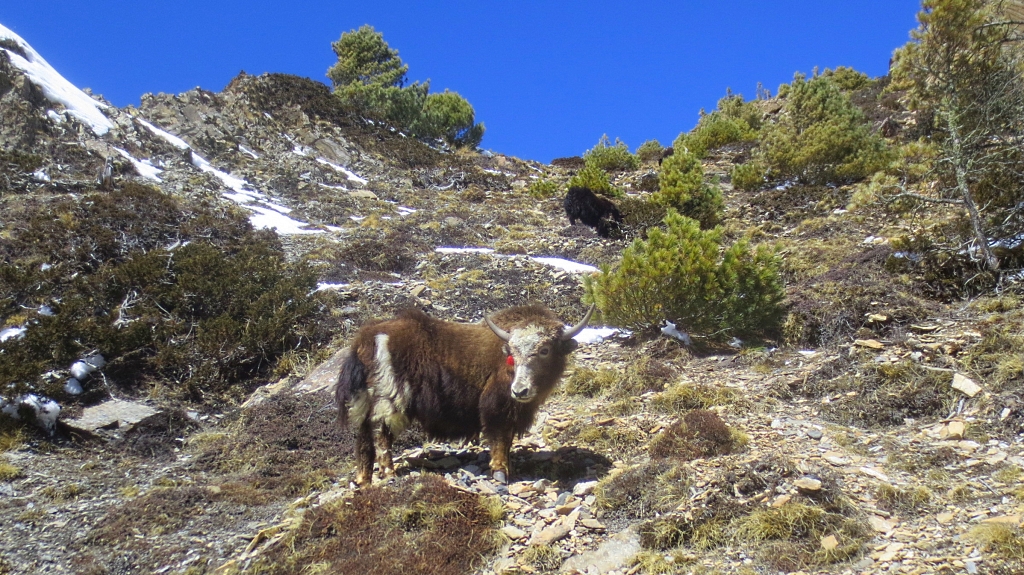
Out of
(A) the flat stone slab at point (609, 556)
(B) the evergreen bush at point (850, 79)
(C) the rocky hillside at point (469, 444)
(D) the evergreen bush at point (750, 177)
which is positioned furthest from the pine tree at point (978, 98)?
(B) the evergreen bush at point (850, 79)

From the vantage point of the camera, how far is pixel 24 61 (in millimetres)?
17578

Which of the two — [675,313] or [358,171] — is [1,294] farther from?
[358,171]

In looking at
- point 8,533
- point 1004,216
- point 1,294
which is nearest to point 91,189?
point 1,294

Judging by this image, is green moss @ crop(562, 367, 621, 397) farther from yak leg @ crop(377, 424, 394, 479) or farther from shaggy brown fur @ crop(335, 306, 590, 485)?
yak leg @ crop(377, 424, 394, 479)

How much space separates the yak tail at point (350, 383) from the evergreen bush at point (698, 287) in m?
4.32

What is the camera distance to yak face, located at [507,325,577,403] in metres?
5.02

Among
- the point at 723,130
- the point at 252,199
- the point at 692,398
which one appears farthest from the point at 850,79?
the point at 692,398

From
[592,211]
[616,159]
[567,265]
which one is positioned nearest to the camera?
[567,265]

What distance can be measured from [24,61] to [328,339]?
15242 millimetres

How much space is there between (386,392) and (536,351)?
4.31 ft

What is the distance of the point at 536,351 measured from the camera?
5.11 metres

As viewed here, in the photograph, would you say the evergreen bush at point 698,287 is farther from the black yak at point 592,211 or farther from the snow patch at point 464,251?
the black yak at point 592,211

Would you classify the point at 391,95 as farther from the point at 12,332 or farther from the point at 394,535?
the point at 394,535

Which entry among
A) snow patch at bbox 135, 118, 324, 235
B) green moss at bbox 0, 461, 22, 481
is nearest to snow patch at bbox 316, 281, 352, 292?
snow patch at bbox 135, 118, 324, 235
